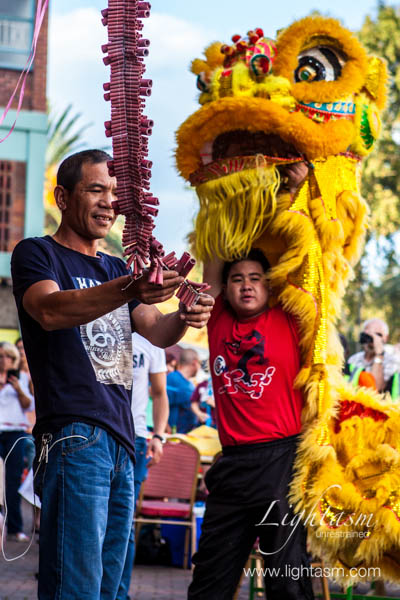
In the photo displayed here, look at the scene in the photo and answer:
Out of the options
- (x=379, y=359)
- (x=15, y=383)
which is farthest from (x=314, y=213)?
(x=15, y=383)

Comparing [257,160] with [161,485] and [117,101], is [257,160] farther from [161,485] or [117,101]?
[161,485]

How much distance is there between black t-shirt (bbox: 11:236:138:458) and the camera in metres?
2.88

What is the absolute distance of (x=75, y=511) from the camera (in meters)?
2.79

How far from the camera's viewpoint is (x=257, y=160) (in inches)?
178

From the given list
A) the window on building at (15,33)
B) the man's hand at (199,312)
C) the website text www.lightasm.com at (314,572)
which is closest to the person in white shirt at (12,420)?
the website text www.lightasm.com at (314,572)

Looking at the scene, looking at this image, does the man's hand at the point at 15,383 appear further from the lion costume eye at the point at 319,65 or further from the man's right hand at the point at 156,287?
the man's right hand at the point at 156,287

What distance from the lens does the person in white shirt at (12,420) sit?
8.50m

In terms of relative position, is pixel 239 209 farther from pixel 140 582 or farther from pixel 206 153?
pixel 140 582

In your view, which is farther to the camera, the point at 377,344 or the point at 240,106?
the point at 377,344

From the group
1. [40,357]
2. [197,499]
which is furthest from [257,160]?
[197,499]

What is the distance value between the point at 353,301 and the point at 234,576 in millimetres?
18231

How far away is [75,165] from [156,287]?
2.56 feet

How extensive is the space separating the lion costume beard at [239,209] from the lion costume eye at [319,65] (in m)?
0.53

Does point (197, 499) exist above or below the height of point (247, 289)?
below
